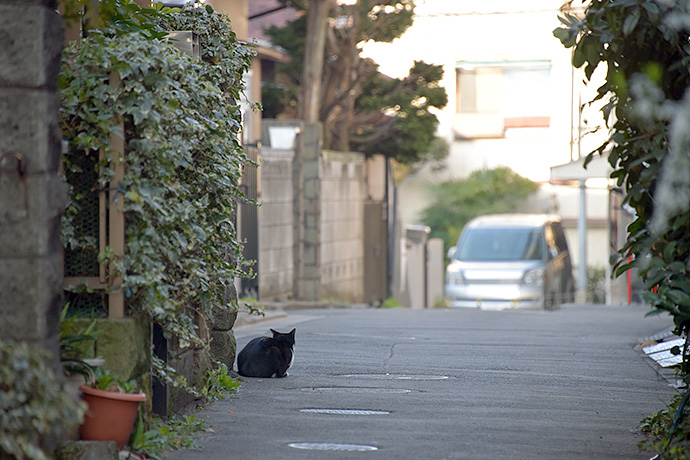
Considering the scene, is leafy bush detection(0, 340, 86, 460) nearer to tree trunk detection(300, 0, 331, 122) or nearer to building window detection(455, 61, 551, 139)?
tree trunk detection(300, 0, 331, 122)

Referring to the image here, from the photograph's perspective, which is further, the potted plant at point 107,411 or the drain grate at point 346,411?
the drain grate at point 346,411

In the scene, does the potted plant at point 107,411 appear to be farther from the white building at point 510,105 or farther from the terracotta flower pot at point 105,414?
the white building at point 510,105

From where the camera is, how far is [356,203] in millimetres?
19953

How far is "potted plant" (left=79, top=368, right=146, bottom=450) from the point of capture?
176 inches

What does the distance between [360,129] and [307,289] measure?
634 centimetres

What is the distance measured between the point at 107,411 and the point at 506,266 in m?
14.2

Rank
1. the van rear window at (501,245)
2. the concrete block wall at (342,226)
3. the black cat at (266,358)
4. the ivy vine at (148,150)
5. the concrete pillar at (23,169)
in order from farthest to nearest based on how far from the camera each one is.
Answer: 1. the van rear window at (501,245)
2. the concrete block wall at (342,226)
3. the black cat at (266,358)
4. the ivy vine at (148,150)
5. the concrete pillar at (23,169)

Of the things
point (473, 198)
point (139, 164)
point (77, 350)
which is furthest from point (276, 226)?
point (473, 198)

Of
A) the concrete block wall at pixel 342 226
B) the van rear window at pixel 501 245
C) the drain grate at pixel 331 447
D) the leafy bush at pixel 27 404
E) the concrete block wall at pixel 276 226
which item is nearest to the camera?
the leafy bush at pixel 27 404

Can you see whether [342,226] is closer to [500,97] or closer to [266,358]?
[266,358]

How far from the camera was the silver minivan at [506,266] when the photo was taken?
1791 centimetres

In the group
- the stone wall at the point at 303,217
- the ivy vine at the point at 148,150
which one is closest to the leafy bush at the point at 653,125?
the ivy vine at the point at 148,150

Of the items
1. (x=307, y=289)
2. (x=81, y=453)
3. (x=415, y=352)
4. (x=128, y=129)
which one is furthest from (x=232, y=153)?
(x=307, y=289)

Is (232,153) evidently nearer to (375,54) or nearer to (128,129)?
(128,129)
